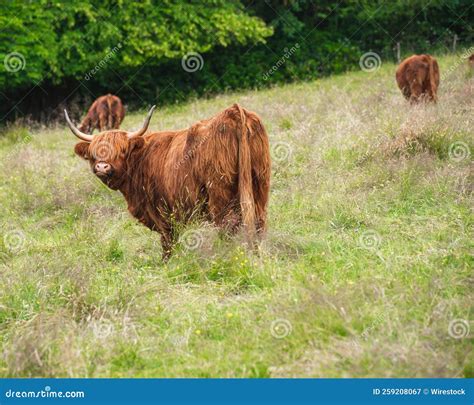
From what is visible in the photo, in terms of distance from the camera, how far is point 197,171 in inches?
232

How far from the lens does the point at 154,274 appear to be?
18.1ft

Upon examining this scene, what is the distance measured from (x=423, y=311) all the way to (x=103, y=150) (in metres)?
3.57

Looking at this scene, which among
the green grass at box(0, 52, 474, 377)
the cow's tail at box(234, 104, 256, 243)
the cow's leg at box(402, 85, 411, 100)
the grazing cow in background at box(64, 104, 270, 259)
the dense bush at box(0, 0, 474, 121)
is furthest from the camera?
the dense bush at box(0, 0, 474, 121)

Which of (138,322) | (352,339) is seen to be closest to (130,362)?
(138,322)

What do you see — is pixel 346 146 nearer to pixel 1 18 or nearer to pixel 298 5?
pixel 1 18

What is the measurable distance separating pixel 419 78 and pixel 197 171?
791cm

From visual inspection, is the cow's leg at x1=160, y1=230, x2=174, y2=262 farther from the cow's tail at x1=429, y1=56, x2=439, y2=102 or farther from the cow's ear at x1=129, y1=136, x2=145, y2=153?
the cow's tail at x1=429, y1=56, x2=439, y2=102

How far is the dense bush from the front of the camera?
2014 cm

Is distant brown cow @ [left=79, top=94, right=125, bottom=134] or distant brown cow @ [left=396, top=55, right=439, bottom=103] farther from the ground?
distant brown cow @ [left=396, top=55, right=439, bottom=103]

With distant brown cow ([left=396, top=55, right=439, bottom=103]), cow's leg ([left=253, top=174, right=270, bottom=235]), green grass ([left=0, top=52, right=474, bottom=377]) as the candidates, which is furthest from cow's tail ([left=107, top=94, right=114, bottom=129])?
cow's leg ([left=253, top=174, right=270, bottom=235])

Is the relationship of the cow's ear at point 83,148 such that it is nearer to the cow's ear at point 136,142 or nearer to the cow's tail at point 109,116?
the cow's ear at point 136,142

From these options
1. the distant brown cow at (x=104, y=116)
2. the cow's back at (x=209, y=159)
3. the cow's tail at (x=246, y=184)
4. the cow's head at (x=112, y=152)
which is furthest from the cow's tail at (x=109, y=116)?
the cow's tail at (x=246, y=184)

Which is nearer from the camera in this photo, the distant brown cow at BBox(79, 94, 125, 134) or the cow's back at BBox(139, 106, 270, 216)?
the cow's back at BBox(139, 106, 270, 216)

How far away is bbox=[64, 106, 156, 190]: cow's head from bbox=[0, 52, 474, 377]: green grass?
0.63 meters
